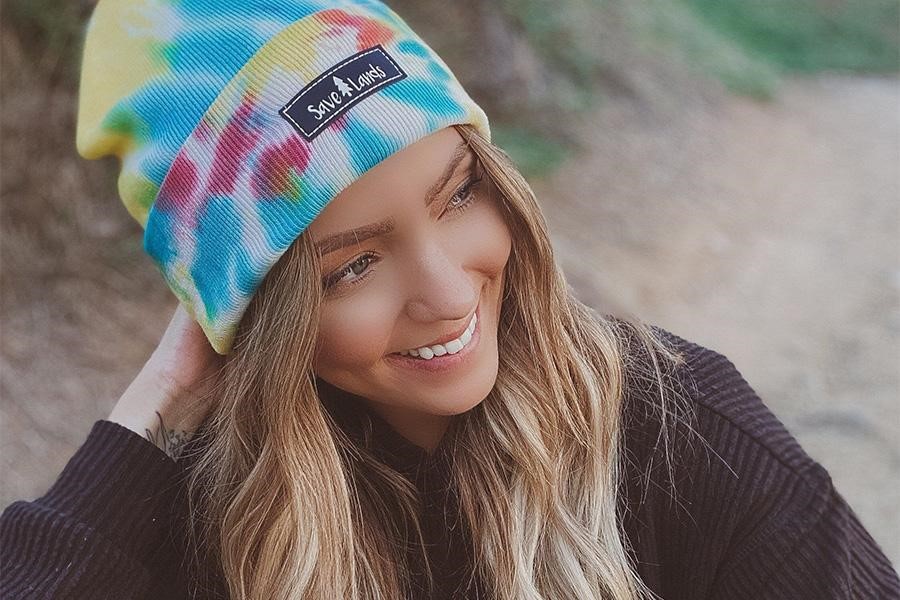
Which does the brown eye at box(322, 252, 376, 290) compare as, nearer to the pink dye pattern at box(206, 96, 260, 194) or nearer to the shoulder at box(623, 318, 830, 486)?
the pink dye pattern at box(206, 96, 260, 194)

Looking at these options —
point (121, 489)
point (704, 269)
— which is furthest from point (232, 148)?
point (704, 269)

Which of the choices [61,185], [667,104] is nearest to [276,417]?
[61,185]

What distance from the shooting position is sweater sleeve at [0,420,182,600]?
1922mm

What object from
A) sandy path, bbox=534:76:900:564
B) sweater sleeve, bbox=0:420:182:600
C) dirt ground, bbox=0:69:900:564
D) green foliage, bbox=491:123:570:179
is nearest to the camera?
sweater sleeve, bbox=0:420:182:600

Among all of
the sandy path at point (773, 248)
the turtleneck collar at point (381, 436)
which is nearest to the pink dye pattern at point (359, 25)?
the turtleneck collar at point (381, 436)

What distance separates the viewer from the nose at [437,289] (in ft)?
5.25

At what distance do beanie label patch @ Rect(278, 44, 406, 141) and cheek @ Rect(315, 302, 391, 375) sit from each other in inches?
11.6

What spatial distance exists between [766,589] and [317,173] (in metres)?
1.07

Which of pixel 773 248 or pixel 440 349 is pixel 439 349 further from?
pixel 773 248

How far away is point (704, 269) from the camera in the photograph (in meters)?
6.04

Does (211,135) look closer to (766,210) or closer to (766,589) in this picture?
(766,589)

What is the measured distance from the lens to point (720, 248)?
20.7 ft

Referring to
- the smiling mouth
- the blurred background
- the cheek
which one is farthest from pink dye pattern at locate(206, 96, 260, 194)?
the blurred background

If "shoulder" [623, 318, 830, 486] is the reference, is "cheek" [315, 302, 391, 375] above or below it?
below
